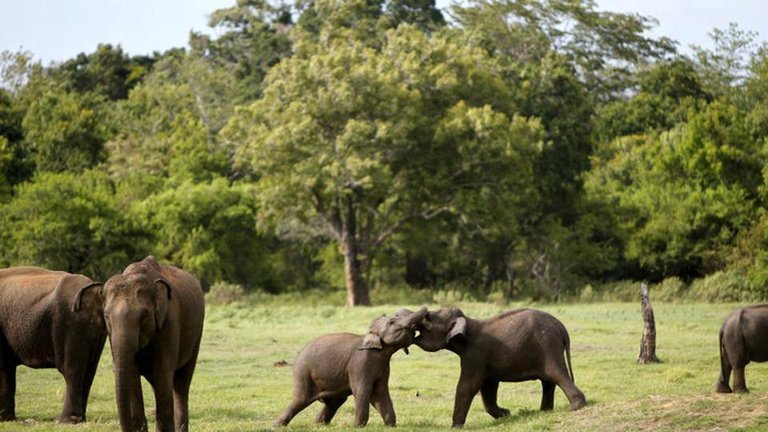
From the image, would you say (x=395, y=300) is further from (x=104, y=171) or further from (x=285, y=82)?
(x=104, y=171)

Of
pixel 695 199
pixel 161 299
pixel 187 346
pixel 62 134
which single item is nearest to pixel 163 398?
pixel 187 346

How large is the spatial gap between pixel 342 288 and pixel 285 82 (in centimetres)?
1331

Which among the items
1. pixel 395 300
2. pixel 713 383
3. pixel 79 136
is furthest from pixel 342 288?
pixel 713 383

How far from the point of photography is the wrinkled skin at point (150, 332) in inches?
496

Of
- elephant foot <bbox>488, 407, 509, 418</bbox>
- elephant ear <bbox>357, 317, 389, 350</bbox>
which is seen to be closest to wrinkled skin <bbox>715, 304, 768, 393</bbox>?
elephant foot <bbox>488, 407, 509, 418</bbox>

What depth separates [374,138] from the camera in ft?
165

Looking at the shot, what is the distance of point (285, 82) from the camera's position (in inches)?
2028

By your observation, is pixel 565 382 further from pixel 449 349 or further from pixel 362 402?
pixel 362 402

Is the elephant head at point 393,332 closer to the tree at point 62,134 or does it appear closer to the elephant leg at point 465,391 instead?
the elephant leg at point 465,391

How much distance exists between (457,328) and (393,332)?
78 centimetres

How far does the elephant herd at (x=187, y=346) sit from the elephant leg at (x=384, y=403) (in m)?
0.01

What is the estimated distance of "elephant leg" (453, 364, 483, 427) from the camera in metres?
15.5

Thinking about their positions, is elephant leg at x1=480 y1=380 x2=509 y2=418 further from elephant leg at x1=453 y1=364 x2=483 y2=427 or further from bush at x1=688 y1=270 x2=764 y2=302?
bush at x1=688 y1=270 x2=764 y2=302

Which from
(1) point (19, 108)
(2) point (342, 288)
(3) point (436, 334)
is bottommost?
(2) point (342, 288)
